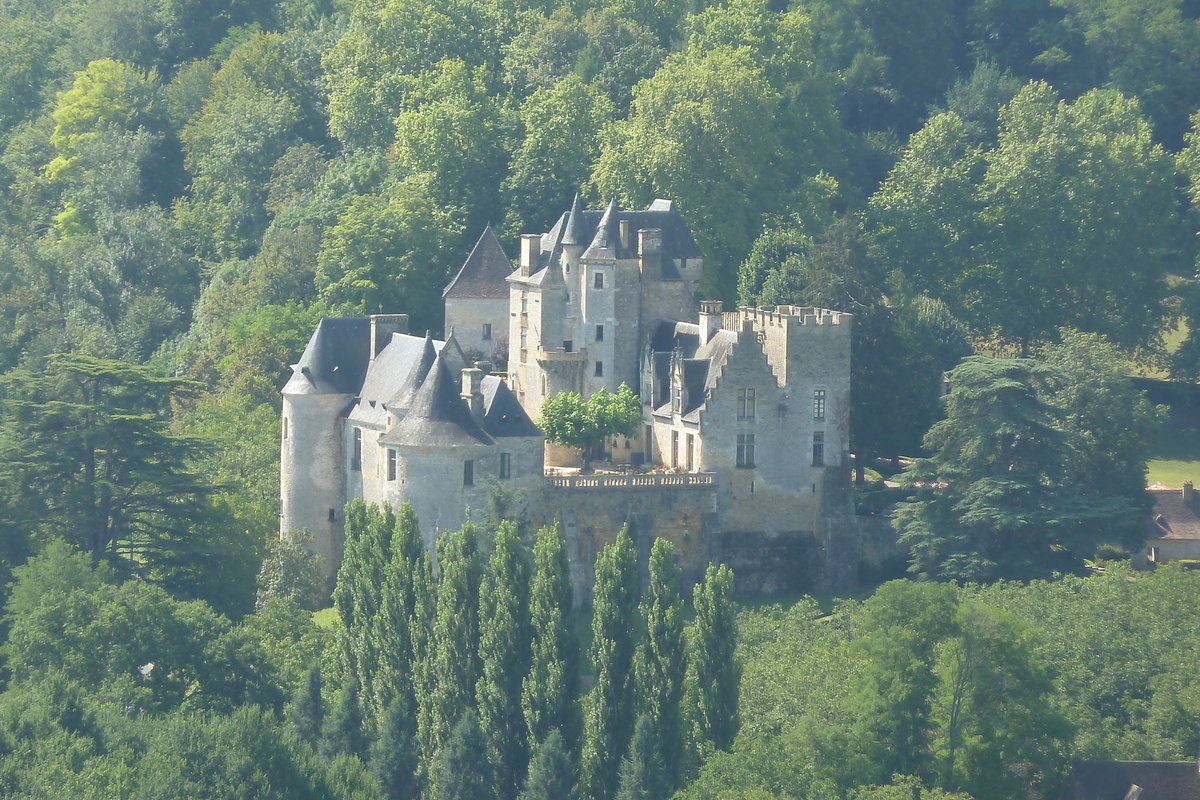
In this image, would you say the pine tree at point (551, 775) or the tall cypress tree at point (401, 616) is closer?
the pine tree at point (551, 775)

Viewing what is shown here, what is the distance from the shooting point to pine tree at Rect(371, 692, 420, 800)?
65000 millimetres

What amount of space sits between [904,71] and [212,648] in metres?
55.2

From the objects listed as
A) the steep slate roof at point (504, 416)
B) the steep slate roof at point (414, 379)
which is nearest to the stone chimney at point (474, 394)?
the steep slate roof at point (504, 416)

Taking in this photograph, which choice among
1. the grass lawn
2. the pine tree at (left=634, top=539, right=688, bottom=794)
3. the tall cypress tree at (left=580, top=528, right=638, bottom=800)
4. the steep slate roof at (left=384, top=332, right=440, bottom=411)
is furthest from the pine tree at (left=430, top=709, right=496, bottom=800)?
the grass lawn

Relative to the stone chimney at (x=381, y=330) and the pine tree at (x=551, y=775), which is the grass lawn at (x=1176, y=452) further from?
the pine tree at (x=551, y=775)

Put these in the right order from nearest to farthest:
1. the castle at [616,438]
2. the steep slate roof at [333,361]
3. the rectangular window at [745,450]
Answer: the castle at [616,438]
the rectangular window at [745,450]
the steep slate roof at [333,361]

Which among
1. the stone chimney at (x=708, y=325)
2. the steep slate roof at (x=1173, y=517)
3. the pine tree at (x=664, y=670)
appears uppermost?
the stone chimney at (x=708, y=325)

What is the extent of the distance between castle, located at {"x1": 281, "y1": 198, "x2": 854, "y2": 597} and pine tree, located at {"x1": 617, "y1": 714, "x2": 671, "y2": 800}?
45.0 ft

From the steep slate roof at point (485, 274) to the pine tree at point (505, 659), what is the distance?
74.4ft

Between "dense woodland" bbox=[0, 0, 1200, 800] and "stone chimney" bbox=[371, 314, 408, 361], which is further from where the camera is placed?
"stone chimney" bbox=[371, 314, 408, 361]

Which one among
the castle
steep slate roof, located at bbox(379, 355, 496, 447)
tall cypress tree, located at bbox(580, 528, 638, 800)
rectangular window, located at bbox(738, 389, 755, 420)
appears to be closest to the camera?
tall cypress tree, located at bbox(580, 528, 638, 800)

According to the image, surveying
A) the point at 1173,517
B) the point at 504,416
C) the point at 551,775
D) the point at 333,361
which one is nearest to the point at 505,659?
the point at 551,775

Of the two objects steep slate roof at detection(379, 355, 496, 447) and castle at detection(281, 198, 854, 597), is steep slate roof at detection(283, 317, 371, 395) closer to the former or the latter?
castle at detection(281, 198, 854, 597)

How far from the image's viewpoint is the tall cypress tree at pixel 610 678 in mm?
63438
